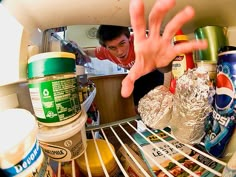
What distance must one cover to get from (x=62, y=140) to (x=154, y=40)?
35cm

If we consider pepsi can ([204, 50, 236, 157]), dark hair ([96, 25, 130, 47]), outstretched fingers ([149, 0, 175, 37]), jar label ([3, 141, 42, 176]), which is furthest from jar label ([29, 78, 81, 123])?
dark hair ([96, 25, 130, 47])

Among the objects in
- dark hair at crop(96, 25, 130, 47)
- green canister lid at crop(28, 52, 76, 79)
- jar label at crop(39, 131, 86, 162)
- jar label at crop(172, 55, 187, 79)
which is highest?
dark hair at crop(96, 25, 130, 47)

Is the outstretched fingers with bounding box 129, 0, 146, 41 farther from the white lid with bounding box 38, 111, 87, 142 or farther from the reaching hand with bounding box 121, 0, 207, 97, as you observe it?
the white lid with bounding box 38, 111, 87, 142

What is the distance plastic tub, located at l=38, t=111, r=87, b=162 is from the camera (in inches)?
15.6

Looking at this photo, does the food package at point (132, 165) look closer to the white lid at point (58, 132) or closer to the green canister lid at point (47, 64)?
the white lid at point (58, 132)

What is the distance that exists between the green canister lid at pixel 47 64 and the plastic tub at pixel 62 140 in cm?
14

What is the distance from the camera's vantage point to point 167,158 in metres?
0.47

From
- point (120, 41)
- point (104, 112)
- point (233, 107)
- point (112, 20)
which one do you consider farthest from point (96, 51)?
point (233, 107)

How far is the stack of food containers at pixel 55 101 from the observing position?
373 millimetres

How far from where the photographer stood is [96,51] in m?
1.30

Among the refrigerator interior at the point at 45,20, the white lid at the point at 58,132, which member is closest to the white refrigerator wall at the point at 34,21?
the refrigerator interior at the point at 45,20

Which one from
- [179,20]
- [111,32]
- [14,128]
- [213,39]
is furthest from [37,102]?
[111,32]

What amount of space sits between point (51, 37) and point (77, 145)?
18.2 inches

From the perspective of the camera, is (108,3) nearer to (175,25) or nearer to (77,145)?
(175,25)
